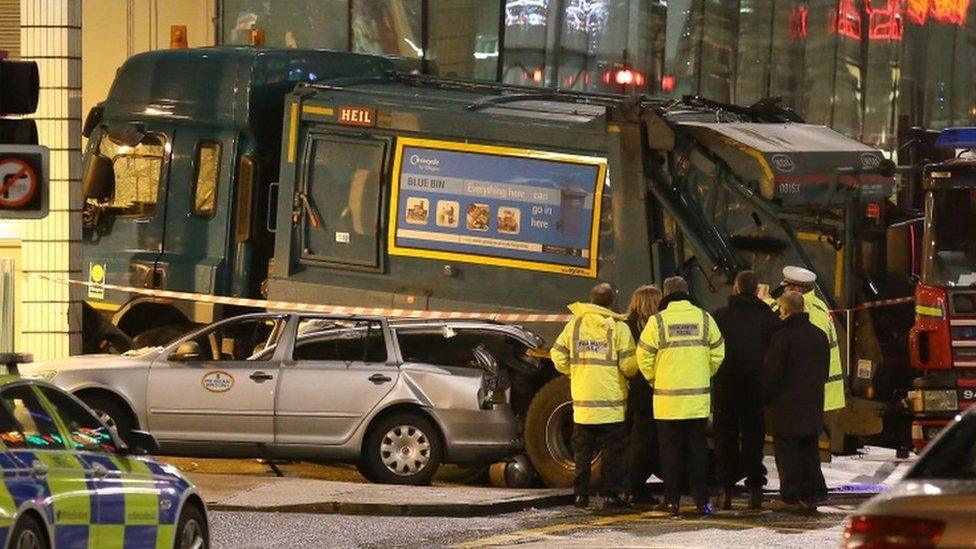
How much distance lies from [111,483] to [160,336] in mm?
9228

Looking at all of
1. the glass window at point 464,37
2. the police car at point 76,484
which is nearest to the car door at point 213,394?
the police car at point 76,484

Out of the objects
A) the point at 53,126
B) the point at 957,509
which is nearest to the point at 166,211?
the point at 53,126

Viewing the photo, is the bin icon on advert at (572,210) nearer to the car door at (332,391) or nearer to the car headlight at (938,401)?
the car door at (332,391)

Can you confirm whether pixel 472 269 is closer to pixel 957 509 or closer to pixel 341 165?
pixel 341 165

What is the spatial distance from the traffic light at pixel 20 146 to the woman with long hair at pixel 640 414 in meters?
5.20

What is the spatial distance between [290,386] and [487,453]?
1.60 meters

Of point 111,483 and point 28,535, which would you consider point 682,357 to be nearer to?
point 111,483

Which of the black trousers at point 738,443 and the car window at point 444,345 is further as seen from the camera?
the car window at point 444,345

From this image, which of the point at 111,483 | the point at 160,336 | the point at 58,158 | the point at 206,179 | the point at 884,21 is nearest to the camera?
the point at 111,483

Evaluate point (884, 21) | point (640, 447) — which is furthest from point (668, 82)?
point (640, 447)

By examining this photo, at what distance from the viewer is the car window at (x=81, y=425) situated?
10.5 meters

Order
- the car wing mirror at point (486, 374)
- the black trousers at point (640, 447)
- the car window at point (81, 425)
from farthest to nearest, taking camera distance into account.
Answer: the car wing mirror at point (486, 374)
the black trousers at point (640, 447)
the car window at point (81, 425)

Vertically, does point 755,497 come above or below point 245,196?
below

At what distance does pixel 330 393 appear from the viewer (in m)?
16.9
